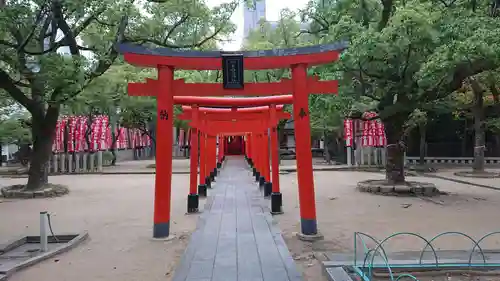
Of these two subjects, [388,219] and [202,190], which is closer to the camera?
[388,219]

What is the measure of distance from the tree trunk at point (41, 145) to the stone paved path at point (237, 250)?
822 centimetres

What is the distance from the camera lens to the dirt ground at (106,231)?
5883 mm

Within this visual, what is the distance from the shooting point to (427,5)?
11.2 meters

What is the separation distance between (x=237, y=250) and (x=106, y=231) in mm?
3593

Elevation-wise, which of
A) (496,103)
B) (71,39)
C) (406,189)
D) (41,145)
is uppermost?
(71,39)

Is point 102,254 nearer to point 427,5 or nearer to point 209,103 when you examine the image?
point 209,103

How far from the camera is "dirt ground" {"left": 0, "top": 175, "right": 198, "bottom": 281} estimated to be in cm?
588

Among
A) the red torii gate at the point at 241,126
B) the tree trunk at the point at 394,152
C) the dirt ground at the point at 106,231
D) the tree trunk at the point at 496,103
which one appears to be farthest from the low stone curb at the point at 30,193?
the tree trunk at the point at 496,103

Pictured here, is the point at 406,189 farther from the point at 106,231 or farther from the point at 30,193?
the point at 30,193

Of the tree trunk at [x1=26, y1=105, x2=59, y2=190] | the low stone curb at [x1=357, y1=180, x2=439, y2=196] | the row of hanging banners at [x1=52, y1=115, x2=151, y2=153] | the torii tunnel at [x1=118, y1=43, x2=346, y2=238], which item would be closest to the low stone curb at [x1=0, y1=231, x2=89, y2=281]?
the torii tunnel at [x1=118, y1=43, x2=346, y2=238]

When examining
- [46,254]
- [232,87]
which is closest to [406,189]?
[232,87]

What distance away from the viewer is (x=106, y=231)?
875cm

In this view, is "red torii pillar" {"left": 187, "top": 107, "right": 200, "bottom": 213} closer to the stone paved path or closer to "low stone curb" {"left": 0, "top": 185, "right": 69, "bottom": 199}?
the stone paved path

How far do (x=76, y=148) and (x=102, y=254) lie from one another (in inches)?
803
